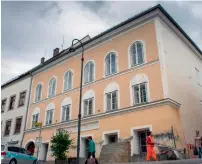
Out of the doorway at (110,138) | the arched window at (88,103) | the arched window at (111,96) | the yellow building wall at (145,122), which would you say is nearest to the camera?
the yellow building wall at (145,122)

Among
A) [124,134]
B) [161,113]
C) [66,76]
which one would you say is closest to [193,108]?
[161,113]

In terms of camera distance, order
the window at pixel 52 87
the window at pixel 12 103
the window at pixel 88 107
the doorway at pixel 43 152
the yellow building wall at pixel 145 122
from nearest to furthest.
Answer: the yellow building wall at pixel 145 122, the window at pixel 88 107, the doorway at pixel 43 152, the window at pixel 52 87, the window at pixel 12 103

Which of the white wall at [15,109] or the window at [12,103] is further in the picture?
the window at [12,103]

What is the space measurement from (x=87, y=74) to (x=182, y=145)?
1145 cm

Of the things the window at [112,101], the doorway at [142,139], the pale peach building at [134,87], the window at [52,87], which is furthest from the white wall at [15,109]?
the doorway at [142,139]

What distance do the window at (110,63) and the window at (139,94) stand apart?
311 centimetres

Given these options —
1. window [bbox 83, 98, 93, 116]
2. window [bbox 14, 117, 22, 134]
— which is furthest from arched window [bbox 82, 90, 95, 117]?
window [bbox 14, 117, 22, 134]

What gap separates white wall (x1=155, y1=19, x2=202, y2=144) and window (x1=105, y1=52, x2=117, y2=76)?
4.71 meters

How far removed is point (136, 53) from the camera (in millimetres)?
19719

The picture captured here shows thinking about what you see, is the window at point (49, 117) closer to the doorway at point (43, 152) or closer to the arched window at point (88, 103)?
the doorway at point (43, 152)

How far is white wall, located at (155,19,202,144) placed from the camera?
702 inches

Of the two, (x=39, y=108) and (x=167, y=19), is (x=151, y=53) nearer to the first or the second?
(x=167, y=19)

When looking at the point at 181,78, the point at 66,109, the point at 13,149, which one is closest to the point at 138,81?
the point at 181,78

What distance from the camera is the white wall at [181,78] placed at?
17828 mm
